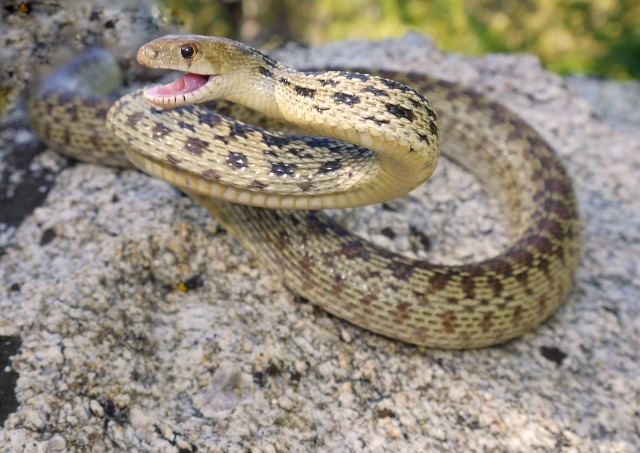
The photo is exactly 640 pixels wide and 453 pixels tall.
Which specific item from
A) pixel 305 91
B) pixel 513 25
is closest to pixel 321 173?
pixel 305 91

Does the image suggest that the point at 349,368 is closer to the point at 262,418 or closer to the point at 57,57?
the point at 262,418

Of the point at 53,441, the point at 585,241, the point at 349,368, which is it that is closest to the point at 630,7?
the point at 585,241

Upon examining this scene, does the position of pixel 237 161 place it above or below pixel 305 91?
below

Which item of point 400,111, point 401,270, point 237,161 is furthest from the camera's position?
point 401,270

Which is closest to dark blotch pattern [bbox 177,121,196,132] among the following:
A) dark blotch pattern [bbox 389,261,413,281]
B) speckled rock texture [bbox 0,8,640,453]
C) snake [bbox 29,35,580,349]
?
snake [bbox 29,35,580,349]

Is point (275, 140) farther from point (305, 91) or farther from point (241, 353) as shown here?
point (241, 353)

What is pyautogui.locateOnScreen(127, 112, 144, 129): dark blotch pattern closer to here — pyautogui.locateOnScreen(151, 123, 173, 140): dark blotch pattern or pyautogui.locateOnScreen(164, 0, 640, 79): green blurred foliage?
pyautogui.locateOnScreen(151, 123, 173, 140): dark blotch pattern
